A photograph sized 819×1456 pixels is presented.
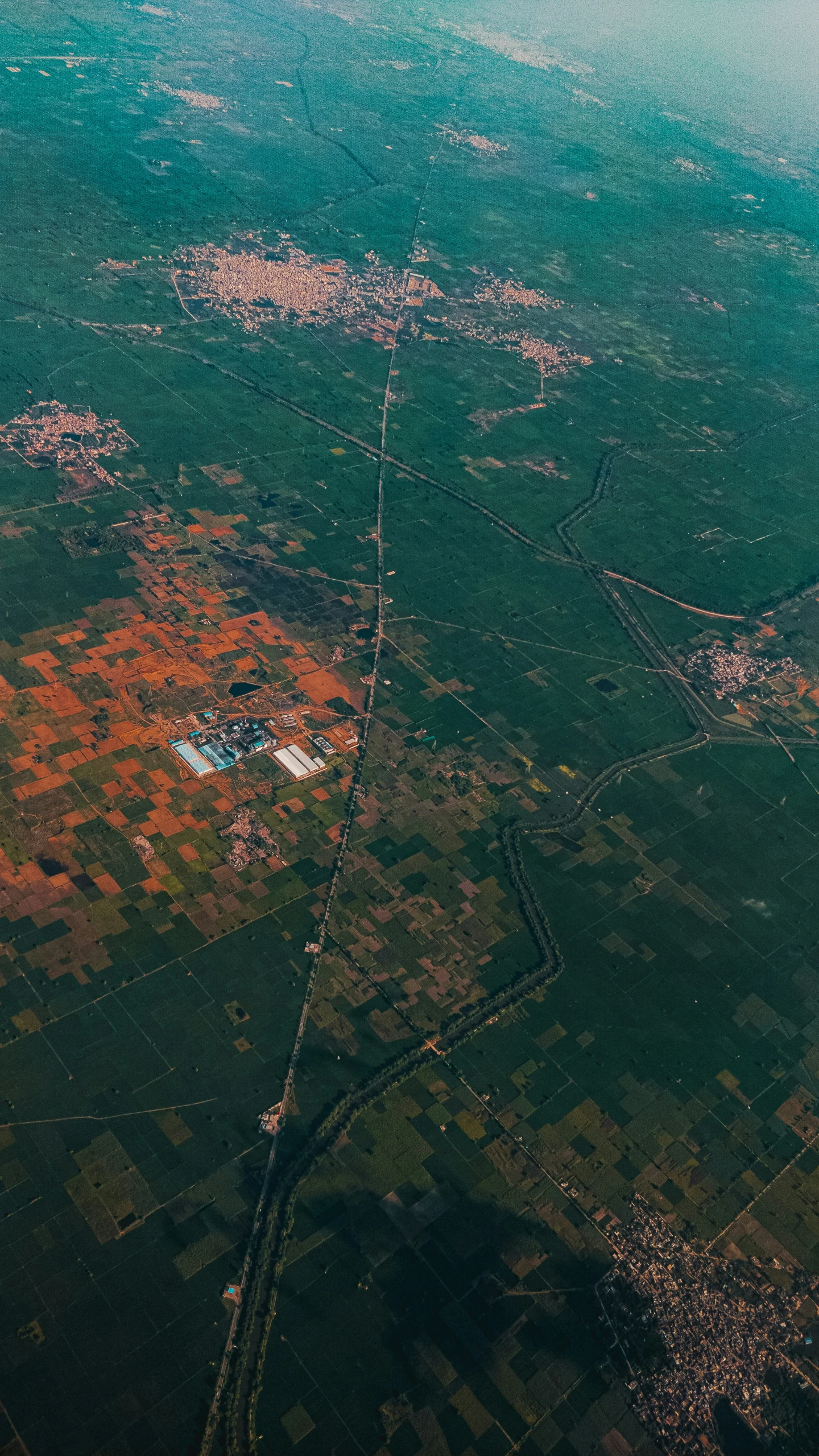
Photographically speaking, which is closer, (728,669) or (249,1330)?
(249,1330)

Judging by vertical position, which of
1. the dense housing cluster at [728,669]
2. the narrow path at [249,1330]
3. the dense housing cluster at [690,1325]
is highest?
the dense housing cluster at [728,669]

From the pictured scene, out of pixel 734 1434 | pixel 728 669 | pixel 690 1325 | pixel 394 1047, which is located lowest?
pixel 734 1434

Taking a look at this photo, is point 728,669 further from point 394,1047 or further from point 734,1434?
point 734,1434

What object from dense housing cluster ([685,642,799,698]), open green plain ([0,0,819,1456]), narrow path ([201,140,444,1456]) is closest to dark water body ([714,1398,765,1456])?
open green plain ([0,0,819,1456])

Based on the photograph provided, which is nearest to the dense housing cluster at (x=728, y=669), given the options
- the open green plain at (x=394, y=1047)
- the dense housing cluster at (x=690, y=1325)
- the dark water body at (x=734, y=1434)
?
the open green plain at (x=394, y=1047)

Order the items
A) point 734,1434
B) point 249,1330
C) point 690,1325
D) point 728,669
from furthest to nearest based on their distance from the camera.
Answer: point 728,669, point 690,1325, point 734,1434, point 249,1330

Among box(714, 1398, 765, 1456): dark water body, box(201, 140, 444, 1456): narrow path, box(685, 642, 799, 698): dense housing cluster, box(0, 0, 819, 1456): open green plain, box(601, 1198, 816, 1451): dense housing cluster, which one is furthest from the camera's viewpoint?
box(685, 642, 799, 698): dense housing cluster

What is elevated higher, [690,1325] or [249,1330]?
[690,1325]

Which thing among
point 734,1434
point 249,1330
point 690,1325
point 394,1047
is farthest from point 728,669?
point 249,1330

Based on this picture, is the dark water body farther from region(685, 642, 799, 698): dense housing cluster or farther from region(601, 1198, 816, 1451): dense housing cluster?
region(685, 642, 799, 698): dense housing cluster

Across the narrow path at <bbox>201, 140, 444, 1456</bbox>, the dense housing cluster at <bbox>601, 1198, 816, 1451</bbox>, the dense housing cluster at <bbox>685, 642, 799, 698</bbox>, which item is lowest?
the narrow path at <bbox>201, 140, 444, 1456</bbox>

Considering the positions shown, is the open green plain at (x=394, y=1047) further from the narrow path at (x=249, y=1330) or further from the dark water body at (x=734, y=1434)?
the dark water body at (x=734, y=1434)

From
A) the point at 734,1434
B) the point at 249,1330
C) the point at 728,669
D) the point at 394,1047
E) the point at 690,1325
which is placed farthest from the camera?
the point at 728,669
